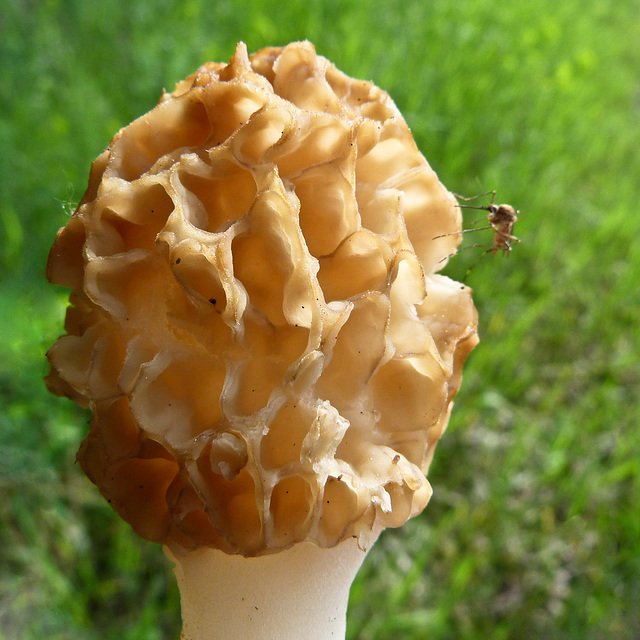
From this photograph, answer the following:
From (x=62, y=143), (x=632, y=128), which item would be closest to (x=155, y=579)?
(x=62, y=143)

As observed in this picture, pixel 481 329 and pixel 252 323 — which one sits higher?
pixel 252 323

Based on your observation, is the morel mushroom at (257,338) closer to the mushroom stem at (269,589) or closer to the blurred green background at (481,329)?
the mushroom stem at (269,589)

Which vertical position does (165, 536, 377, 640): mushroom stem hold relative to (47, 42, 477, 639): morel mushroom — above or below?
below

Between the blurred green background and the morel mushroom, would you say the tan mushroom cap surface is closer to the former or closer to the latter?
the morel mushroom

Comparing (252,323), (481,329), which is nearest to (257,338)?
(252,323)

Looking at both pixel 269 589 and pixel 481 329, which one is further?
pixel 481 329

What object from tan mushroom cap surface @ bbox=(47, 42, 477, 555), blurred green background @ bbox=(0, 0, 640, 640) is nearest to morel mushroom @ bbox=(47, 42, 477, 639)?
tan mushroom cap surface @ bbox=(47, 42, 477, 555)

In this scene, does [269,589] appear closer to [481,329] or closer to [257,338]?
[257,338]
